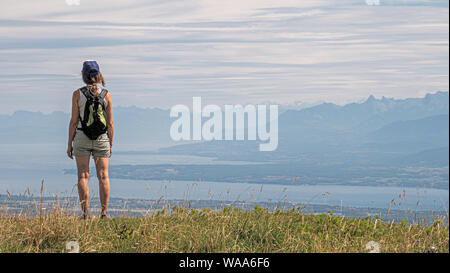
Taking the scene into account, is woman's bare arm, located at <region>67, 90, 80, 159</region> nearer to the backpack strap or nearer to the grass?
the backpack strap

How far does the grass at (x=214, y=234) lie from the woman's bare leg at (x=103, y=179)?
0.35m

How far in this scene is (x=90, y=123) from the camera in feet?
30.7

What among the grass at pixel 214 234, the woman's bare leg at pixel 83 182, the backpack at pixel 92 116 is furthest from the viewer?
the woman's bare leg at pixel 83 182

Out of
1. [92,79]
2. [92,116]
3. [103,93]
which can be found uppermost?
[92,79]

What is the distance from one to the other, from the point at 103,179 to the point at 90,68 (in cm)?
195

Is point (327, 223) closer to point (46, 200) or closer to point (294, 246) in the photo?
point (294, 246)

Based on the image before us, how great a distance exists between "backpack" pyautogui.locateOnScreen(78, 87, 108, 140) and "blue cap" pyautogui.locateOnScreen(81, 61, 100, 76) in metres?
0.27

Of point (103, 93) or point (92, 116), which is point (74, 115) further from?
point (103, 93)

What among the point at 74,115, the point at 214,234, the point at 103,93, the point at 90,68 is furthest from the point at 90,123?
the point at 214,234

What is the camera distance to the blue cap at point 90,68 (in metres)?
9.41

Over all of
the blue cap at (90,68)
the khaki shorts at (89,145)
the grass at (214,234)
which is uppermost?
the blue cap at (90,68)

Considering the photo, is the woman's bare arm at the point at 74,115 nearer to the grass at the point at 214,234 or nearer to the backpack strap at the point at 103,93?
the backpack strap at the point at 103,93

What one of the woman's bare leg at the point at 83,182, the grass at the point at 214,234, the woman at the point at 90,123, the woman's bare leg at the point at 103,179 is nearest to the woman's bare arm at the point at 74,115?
the woman at the point at 90,123
